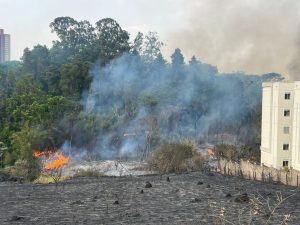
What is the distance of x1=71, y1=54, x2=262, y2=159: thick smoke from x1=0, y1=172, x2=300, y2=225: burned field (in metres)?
21.1

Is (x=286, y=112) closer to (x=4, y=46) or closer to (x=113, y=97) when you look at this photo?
(x=113, y=97)

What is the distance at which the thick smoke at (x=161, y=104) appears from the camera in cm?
4059

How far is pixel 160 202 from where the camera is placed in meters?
13.3

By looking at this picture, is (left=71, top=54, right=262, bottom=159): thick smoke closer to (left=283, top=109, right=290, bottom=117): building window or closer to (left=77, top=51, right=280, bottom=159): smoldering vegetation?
(left=77, top=51, right=280, bottom=159): smoldering vegetation

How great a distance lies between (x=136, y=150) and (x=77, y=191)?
23.5 metres

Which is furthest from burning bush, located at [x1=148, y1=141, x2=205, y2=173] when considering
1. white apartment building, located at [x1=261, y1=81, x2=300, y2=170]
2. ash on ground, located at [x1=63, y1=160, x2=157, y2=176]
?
white apartment building, located at [x1=261, y1=81, x2=300, y2=170]

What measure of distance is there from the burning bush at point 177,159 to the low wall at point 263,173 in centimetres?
313

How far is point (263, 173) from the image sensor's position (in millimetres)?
19219

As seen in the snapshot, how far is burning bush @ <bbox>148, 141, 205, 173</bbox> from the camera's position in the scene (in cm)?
2603

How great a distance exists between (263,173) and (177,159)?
7.62 m

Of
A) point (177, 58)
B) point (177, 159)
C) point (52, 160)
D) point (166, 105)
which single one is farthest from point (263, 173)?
point (177, 58)

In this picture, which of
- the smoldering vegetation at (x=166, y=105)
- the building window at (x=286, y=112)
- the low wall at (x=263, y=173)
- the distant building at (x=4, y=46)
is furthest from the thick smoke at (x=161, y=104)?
the distant building at (x=4, y=46)

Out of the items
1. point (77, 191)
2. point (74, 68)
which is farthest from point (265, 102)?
point (77, 191)

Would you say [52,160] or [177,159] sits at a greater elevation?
[177,159]
